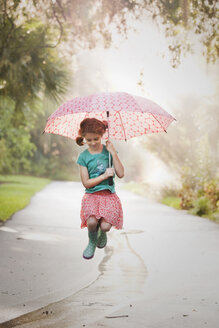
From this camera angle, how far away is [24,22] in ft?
38.3

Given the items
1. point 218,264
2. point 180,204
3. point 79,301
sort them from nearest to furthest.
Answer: point 79,301 → point 218,264 → point 180,204

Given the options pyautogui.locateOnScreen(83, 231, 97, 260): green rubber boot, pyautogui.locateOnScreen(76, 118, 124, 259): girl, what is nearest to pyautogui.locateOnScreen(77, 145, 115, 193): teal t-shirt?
pyautogui.locateOnScreen(76, 118, 124, 259): girl

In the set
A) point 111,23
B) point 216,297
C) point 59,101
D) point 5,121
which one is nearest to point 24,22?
point 59,101

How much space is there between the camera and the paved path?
4.71 metres

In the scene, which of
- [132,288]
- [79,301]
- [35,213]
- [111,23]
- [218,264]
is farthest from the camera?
[35,213]

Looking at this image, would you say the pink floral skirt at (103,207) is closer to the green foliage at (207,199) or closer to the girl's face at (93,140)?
the girl's face at (93,140)

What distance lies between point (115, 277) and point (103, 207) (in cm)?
226

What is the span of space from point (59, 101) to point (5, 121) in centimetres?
1113

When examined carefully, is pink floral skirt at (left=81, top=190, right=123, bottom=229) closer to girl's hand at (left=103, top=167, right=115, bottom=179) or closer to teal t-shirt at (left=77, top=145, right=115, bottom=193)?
teal t-shirt at (left=77, top=145, right=115, bottom=193)

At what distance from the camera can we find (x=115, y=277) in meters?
6.33

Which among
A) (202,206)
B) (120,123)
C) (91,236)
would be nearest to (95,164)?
(91,236)

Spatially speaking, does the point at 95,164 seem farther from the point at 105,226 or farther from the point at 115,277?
the point at 115,277

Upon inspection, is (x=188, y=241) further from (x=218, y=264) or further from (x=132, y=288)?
(x=132, y=288)

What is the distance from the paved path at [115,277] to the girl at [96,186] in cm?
90
